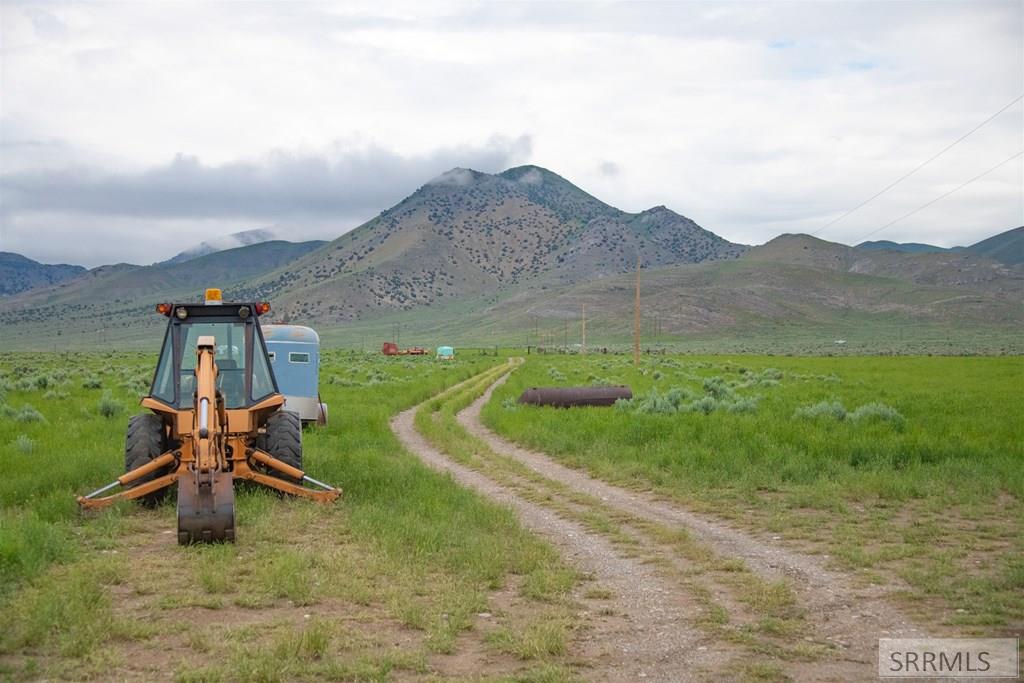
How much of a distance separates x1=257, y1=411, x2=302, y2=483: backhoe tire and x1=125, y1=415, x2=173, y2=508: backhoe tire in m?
1.46

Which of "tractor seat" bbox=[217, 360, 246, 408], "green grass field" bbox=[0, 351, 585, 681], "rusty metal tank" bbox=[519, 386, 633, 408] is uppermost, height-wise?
"tractor seat" bbox=[217, 360, 246, 408]

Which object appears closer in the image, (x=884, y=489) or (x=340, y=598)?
(x=340, y=598)

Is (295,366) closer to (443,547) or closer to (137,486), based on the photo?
(137,486)

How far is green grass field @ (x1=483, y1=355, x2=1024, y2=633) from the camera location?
31.6ft

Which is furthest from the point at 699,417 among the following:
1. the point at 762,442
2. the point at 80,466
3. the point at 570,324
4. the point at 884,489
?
the point at 570,324

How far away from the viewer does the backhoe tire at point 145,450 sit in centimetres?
1224

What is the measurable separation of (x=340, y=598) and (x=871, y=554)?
6.00 m

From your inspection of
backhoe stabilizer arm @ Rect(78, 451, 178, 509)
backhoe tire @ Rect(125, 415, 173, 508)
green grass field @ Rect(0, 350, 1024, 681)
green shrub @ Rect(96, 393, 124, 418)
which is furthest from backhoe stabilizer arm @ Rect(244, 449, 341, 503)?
green shrub @ Rect(96, 393, 124, 418)

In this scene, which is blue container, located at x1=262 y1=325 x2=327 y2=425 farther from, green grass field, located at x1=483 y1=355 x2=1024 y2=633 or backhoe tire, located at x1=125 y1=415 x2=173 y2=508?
backhoe tire, located at x1=125 y1=415 x2=173 y2=508

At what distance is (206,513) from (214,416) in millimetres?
1240

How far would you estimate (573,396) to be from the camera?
28984 mm

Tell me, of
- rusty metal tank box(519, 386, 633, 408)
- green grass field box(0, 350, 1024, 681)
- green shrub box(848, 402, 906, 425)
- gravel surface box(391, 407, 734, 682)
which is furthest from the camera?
rusty metal tank box(519, 386, 633, 408)

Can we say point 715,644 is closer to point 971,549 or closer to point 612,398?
point 971,549

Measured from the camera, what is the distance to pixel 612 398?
29.0 meters
